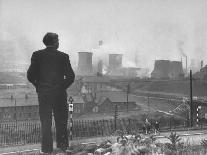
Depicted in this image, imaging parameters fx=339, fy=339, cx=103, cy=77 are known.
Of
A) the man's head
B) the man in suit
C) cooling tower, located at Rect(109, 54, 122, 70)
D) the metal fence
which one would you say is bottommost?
the metal fence

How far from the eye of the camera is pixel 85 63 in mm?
92938

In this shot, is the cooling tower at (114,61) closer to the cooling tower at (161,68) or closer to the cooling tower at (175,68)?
the cooling tower at (161,68)

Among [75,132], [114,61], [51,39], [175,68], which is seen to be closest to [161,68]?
[175,68]

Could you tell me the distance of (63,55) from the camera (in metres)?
5.96

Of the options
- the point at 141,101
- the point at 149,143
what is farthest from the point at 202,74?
the point at 149,143

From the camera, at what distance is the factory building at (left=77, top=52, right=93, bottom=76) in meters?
92.8

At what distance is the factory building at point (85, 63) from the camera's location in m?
92.8

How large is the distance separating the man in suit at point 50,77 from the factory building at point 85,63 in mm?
86259

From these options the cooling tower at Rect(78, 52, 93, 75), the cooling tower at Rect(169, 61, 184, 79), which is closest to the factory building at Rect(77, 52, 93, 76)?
the cooling tower at Rect(78, 52, 93, 75)

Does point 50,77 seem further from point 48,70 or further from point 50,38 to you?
point 50,38

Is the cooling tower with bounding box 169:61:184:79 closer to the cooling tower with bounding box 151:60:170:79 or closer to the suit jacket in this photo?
the cooling tower with bounding box 151:60:170:79

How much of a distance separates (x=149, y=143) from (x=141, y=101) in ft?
171

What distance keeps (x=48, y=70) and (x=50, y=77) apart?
0.13 m

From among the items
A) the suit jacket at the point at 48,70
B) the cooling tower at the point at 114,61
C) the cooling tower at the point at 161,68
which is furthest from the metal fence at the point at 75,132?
the cooling tower at the point at 114,61
